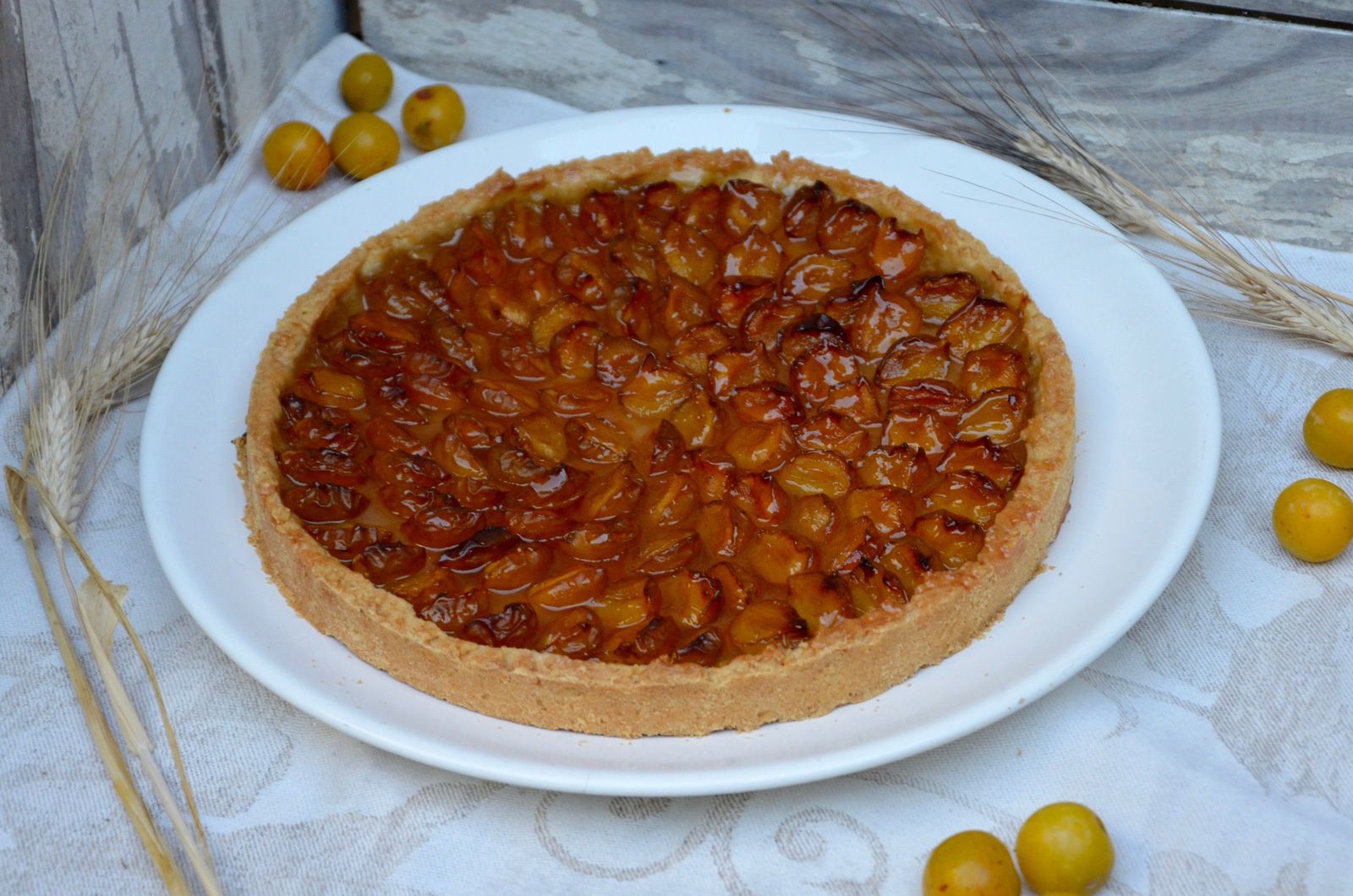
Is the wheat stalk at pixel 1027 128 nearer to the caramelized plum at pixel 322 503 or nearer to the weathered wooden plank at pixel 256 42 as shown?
the weathered wooden plank at pixel 256 42

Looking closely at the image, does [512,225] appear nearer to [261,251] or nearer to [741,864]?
[261,251]

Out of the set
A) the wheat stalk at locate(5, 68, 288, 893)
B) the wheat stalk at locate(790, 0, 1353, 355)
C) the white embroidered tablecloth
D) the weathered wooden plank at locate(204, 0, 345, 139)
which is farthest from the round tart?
the weathered wooden plank at locate(204, 0, 345, 139)

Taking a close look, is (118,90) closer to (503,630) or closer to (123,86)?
(123,86)

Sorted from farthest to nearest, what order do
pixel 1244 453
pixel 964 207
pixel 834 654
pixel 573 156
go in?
pixel 573 156 < pixel 964 207 < pixel 1244 453 < pixel 834 654

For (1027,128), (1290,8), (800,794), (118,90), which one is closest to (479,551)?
(800,794)

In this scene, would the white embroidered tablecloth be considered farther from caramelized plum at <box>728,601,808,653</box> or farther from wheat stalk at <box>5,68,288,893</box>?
caramelized plum at <box>728,601,808,653</box>

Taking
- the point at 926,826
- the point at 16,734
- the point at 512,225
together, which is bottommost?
the point at 16,734

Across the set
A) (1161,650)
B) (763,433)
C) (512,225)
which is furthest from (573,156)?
(1161,650)
